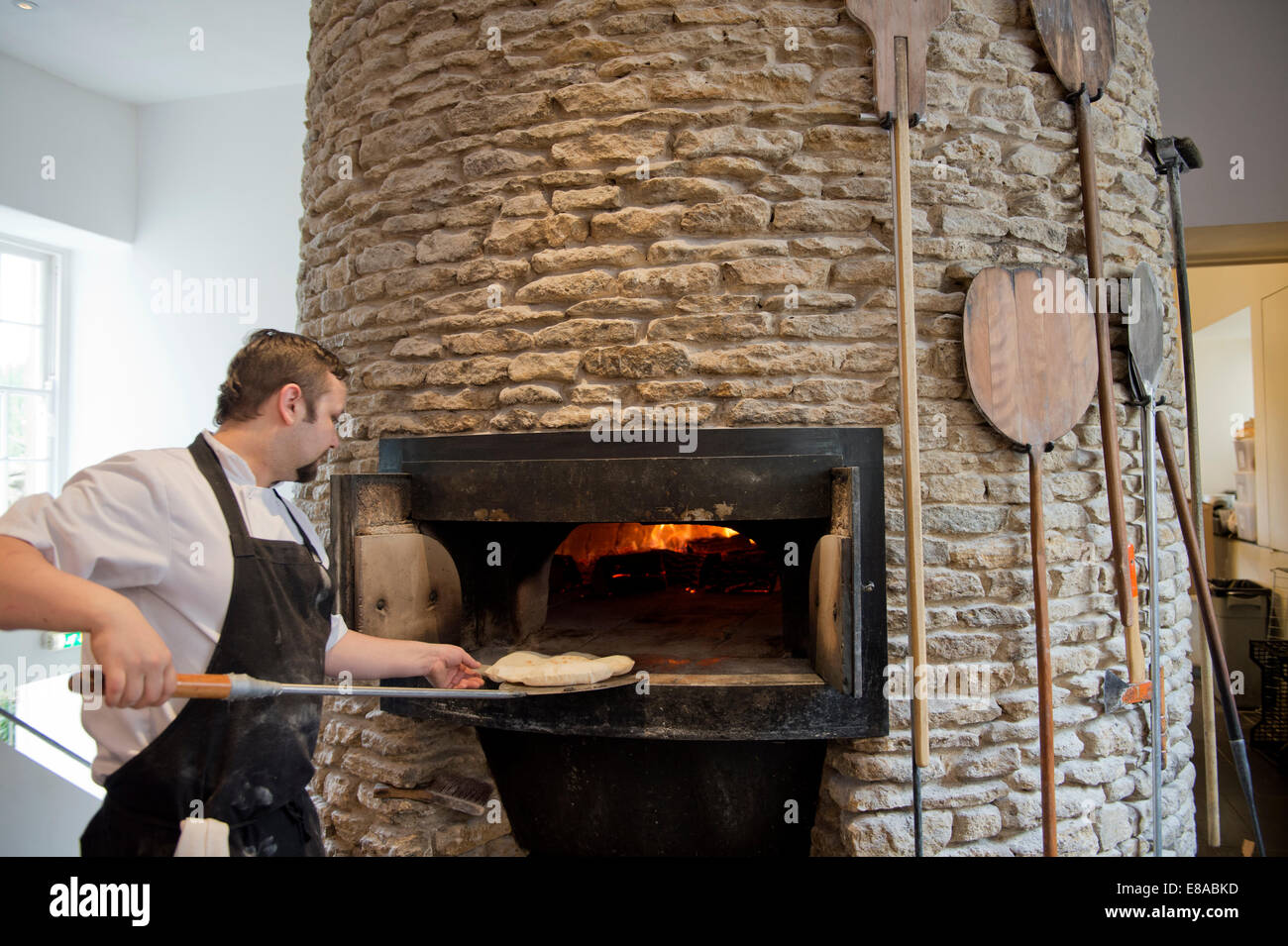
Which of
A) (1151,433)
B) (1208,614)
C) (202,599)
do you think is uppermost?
(1151,433)

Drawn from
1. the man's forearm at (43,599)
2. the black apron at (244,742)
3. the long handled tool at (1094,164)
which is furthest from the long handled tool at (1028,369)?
the man's forearm at (43,599)

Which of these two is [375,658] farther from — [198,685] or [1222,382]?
[1222,382]

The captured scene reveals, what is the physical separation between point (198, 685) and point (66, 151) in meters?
1.95

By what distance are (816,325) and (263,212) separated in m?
2.33

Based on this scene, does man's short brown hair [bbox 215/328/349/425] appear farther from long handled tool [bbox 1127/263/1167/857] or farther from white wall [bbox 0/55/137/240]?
long handled tool [bbox 1127/263/1167/857]

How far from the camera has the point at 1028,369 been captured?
206 cm

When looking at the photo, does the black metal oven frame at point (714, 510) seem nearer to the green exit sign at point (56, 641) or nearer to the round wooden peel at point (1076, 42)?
the green exit sign at point (56, 641)

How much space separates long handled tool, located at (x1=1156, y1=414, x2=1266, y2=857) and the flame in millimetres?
1379

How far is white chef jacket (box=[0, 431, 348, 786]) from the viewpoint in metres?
1.26

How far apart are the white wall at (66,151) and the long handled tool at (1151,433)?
10.3 ft

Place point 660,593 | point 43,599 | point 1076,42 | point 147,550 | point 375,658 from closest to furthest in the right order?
1. point 43,599
2. point 147,550
3. point 375,658
4. point 1076,42
5. point 660,593

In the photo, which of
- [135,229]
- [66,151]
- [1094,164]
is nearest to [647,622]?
[1094,164]

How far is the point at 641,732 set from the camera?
1.93 metres
